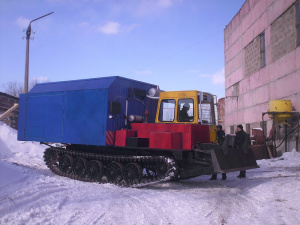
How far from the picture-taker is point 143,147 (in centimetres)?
913

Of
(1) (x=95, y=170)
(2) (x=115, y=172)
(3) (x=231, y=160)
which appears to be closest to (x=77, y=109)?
(1) (x=95, y=170)

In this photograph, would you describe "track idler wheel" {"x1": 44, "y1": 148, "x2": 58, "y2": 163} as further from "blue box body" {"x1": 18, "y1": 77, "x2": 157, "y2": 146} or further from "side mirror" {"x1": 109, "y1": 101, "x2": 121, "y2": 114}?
"side mirror" {"x1": 109, "y1": 101, "x2": 121, "y2": 114}

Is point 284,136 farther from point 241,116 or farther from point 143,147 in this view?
point 143,147

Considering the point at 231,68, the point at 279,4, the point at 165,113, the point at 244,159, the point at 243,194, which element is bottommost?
Result: the point at 243,194

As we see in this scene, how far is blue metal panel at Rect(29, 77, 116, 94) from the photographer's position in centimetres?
991

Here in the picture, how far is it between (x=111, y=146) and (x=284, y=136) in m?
10.7

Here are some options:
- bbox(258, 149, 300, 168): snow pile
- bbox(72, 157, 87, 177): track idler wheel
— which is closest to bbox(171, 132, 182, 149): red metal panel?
bbox(72, 157, 87, 177): track idler wheel

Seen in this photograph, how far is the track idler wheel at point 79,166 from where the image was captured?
10523 millimetres

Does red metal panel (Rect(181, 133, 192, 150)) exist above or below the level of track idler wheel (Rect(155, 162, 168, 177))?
above

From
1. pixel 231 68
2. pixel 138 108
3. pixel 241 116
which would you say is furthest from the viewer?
pixel 231 68

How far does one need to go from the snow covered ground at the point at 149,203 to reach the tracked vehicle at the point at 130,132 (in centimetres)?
78

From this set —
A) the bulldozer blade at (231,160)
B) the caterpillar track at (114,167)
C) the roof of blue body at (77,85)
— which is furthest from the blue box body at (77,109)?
the bulldozer blade at (231,160)

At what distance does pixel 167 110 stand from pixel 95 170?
3.38 m

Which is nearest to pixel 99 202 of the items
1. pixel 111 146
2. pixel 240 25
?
pixel 111 146
